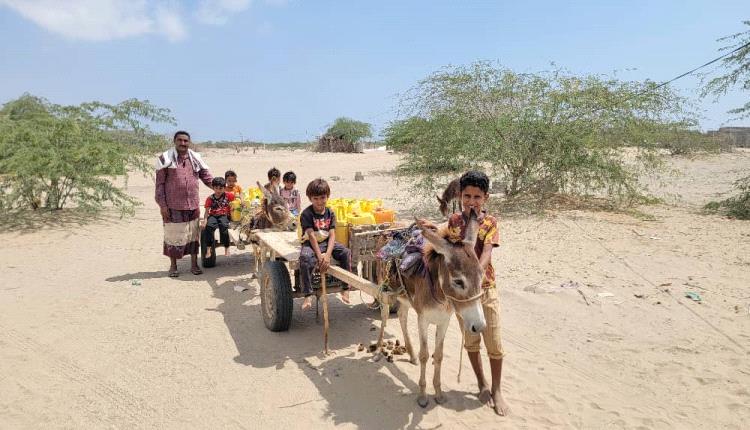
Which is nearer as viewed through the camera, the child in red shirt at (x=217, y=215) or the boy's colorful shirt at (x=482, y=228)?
the boy's colorful shirt at (x=482, y=228)

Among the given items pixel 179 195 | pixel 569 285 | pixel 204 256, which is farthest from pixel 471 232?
pixel 204 256

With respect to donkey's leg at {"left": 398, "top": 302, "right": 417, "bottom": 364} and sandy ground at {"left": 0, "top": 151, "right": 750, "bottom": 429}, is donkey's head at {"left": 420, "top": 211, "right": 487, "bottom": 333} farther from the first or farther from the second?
donkey's leg at {"left": 398, "top": 302, "right": 417, "bottom": 364}

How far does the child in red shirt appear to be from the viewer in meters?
7.77

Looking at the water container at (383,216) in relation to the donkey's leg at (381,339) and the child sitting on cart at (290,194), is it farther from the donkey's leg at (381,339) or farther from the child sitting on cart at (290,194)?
the child sitting on cart at (290,194)

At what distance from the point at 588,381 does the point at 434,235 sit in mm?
2473

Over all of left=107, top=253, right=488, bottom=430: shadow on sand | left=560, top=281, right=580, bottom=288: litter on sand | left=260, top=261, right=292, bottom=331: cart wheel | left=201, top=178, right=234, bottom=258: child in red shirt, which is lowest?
left=107, top=253, right=488, bottom=430: shadow on sand

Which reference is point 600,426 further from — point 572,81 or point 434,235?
point 572,81

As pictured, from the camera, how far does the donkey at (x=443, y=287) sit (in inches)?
119

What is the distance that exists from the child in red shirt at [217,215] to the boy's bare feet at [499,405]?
5.26 m

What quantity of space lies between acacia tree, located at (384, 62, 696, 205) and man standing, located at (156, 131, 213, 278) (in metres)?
6.68

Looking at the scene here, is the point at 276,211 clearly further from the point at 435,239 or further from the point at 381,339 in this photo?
the point at 435,239

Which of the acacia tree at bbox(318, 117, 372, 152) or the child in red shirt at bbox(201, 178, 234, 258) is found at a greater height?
the acacia tree at bbox(318, 117, 372, 152)

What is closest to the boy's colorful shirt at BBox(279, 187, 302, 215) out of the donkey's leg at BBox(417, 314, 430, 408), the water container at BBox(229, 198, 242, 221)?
the water container at BBox(229, 198, 242, 221)

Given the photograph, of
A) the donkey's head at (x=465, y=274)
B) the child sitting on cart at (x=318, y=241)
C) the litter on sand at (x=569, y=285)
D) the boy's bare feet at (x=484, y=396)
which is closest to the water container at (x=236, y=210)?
the child sitting on cart at (x=318, y=241)
